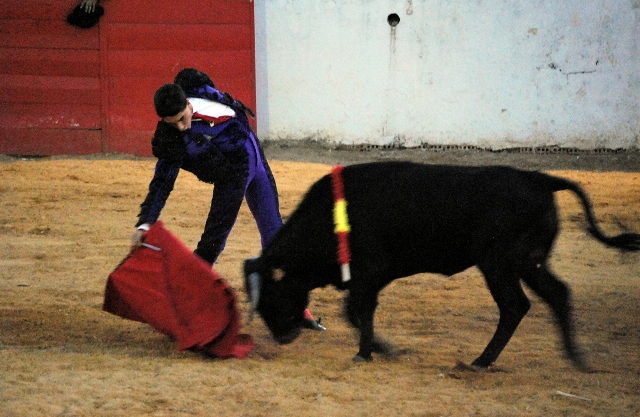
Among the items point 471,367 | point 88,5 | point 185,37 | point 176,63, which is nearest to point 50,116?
point 88,5

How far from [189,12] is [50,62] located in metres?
1.80

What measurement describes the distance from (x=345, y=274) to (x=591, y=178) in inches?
242

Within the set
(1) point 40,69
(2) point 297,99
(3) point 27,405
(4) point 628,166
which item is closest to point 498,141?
(4) point 628,166

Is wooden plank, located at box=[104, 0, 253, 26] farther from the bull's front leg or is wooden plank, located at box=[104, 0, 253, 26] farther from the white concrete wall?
the bull's front leg

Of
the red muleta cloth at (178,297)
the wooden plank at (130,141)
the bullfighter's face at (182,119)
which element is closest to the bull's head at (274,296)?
the red muleta cloth at (178,297)

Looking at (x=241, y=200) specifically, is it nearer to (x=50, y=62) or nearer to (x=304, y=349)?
(x=304, y=349)

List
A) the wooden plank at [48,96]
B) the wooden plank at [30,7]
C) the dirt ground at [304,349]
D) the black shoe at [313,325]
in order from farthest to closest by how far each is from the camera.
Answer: the wooden plank at [48,96] < the wooden plank at [30,7] < the black shoe at [313,325] < the dirt ground at [304,349]

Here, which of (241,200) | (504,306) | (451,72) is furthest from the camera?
(451,72)

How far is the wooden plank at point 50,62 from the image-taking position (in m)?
10.3

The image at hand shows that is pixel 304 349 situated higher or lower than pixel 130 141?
higher

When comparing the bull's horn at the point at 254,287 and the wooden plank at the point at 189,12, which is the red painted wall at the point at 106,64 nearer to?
the wooden plank at the point at 189,12

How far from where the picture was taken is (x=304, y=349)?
3.99 meters

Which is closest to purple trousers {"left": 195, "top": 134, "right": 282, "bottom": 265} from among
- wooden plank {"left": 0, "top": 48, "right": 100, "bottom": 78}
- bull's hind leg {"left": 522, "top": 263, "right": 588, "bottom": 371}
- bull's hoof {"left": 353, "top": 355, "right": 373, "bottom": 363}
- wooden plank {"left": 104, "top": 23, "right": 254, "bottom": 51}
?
bull's hoof {"left": 353, "top": 355, "right": 373, "bottom": 363}

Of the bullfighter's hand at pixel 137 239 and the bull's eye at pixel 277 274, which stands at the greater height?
the bullfighter's hand at pixel 137 239
